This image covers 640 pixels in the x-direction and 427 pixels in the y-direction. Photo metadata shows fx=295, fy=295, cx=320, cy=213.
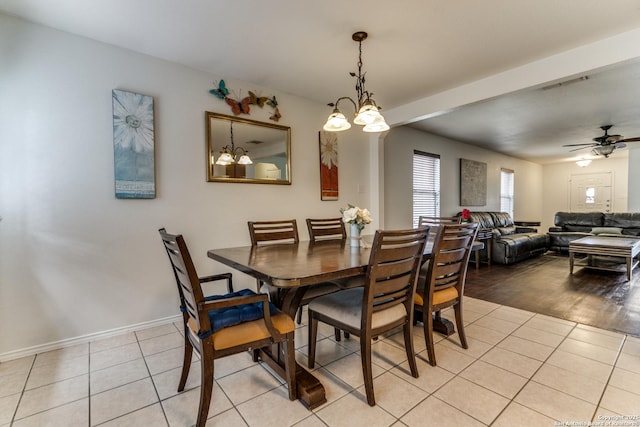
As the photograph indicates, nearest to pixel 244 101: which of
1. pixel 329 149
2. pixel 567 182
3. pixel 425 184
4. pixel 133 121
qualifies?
pixel 133 121

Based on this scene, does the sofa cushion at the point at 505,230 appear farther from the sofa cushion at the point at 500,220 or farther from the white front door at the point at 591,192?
the white front door at the point at 591,192

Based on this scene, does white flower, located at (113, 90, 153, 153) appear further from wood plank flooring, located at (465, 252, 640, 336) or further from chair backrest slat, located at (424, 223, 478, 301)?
wood plank flooring, located at (465, 252, 640, 336)

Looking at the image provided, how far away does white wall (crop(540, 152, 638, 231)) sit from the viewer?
8.26 metres

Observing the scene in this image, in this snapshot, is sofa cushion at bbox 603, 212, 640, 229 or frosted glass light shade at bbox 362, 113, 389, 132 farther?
sofa cushion at bbox 603, 212, 640, 229

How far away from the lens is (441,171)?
18.8ft

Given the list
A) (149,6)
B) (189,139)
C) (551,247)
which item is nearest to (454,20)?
(149,6)

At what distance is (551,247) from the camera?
20.8 ft

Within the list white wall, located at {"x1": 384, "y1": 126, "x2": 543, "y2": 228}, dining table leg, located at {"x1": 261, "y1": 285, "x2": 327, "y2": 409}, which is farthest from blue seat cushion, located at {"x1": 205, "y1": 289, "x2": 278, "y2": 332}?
white wall, located at {"x1": 384, "y1": 126, "x2": 543, "y2": 228}

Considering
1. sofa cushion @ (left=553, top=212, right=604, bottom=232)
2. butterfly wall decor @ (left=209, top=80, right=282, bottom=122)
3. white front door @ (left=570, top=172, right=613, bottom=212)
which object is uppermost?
butterfly wall decor @ (left=209, top=80, right=282, bottom=122)

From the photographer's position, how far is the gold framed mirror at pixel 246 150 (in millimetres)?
2990

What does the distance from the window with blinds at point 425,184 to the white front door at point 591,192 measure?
6.49 metres

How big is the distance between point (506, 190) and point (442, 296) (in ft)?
23.9

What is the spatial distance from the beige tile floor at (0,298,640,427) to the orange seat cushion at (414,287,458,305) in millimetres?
405

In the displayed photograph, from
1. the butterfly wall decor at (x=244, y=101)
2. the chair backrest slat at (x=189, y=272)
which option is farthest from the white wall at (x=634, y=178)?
the chair backrest slat at (x=189, y=272)
